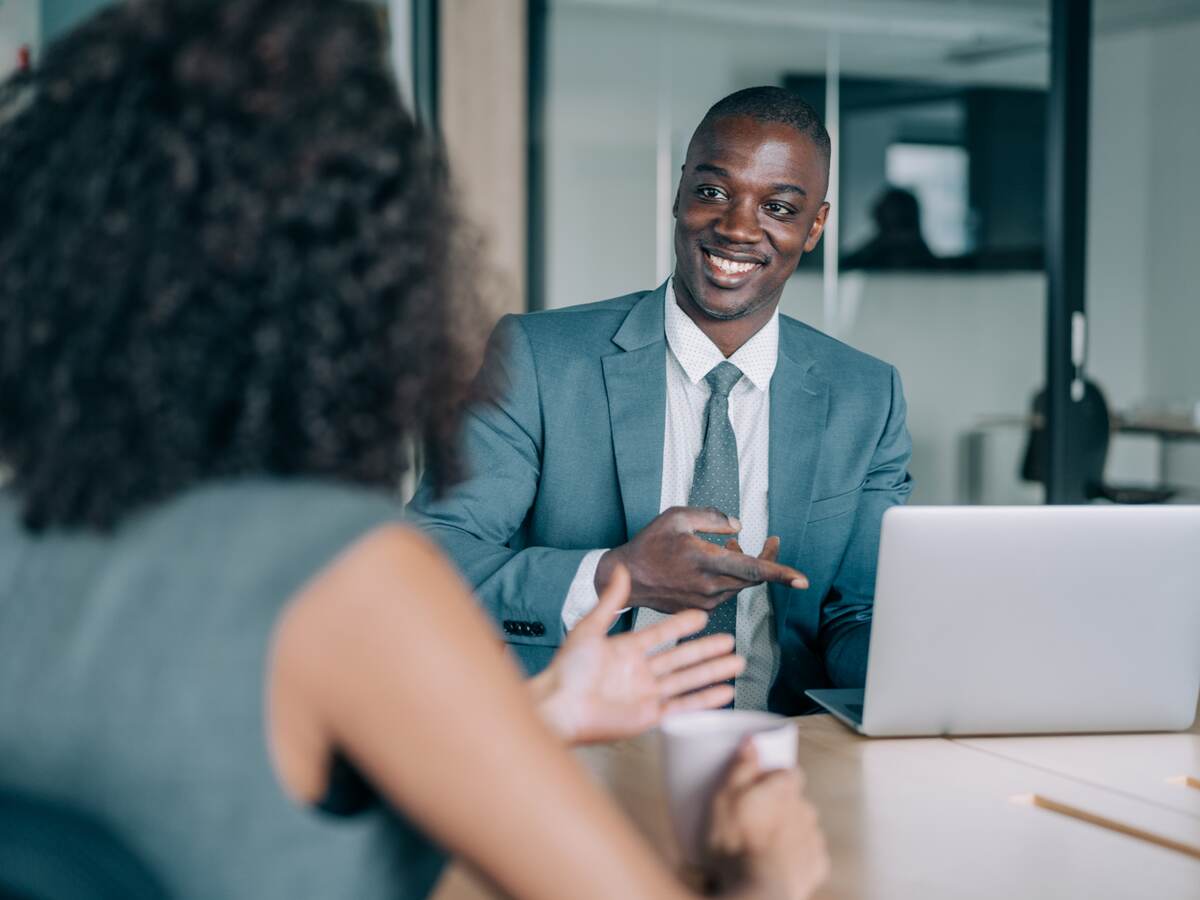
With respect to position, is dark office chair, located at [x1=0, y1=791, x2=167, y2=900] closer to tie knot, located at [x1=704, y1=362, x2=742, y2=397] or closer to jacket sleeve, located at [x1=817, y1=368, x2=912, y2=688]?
jacket sleeve, located at [x1=817, y1=368, x2=912, y2=688]

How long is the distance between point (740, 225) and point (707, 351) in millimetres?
230

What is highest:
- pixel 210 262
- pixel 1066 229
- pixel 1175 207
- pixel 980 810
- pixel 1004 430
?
pixel 1175 207

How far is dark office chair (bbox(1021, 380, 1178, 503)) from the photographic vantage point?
401cm

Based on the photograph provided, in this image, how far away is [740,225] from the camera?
7.27 ft

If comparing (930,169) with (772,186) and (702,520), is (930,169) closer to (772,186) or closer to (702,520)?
(772,186)

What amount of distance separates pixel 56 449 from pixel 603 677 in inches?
21.5

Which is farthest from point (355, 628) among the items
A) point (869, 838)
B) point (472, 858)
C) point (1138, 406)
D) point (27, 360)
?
Result: point (1138, 406)

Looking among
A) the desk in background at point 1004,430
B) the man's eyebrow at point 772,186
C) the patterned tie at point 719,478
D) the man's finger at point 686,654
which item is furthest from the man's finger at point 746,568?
the desk in background at point 1004,430

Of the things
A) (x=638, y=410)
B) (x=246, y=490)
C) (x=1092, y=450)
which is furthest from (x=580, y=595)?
(x=1092, y=450)

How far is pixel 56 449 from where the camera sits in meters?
0.81

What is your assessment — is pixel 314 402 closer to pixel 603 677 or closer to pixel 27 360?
pixel 27 360

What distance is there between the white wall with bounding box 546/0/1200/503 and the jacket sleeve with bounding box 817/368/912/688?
80.2 inches

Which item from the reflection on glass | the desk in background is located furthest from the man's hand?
the desk in background

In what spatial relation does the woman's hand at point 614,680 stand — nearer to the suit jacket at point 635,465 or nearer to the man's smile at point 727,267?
the suit jacket at point 635,465
